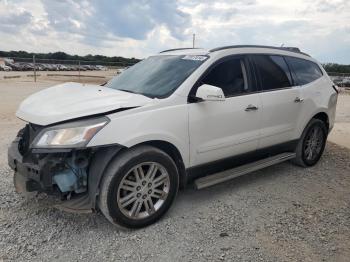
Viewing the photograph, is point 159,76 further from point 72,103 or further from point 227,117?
point 72,103

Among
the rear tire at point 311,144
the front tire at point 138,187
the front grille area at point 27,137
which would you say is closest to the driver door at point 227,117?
the front tire at point 138,187

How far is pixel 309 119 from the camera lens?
5.62 meters

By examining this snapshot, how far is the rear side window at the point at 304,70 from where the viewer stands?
18.0 ft

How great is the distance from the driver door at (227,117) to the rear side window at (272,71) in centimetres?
25

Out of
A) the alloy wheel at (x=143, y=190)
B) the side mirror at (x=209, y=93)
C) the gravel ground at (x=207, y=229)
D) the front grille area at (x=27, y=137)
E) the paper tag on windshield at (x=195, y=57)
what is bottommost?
the gravel ground at (x=207, y=229)

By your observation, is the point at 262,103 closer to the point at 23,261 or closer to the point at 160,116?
the point at 160,116

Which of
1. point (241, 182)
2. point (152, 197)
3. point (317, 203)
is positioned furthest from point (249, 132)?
point (152, 197)

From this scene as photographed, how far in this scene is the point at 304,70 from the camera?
224 inches

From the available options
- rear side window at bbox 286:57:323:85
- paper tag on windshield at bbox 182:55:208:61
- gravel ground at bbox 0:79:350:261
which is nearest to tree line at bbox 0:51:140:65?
rear side window at bbox 286:57:323:85

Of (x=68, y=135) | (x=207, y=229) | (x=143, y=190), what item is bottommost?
(x=207, y=229)

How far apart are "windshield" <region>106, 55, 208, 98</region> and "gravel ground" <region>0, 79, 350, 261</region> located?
1.33m

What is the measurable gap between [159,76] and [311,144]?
9.30ft

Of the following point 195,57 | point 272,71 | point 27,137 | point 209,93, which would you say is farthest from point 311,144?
point 27,137

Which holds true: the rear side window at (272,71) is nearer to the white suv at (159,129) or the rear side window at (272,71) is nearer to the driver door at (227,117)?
the white suv at (159,129)
